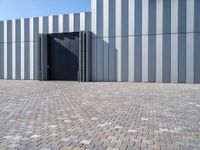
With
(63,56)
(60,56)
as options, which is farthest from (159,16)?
(60,56)

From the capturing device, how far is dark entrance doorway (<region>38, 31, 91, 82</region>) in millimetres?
18203

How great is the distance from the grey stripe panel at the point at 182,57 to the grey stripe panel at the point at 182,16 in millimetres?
413

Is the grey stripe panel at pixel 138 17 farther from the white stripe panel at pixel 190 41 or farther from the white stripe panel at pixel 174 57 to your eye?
the white stripe panel at pixel 190 41

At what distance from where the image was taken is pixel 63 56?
61.4ft

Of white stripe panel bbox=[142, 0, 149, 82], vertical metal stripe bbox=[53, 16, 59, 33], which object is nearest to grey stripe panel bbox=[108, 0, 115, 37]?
Result: white stripe panel bbox=[142, 0, 149, 82]

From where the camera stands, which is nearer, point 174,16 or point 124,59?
point 174,16

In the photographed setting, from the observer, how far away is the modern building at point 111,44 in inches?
621

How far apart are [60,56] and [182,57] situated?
8279 mm

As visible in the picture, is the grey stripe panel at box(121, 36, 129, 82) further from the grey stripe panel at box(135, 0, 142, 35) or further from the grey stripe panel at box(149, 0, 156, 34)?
the grey stripe panel at box(149, 0, 156, 34)

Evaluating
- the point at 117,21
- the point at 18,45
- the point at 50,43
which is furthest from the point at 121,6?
the point at 18,45

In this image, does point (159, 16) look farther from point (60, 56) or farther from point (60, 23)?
point (60, 56)

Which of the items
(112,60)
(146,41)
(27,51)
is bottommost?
(112,60)

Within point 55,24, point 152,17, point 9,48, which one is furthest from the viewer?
point 9,48

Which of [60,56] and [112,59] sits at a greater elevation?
[60,56]
